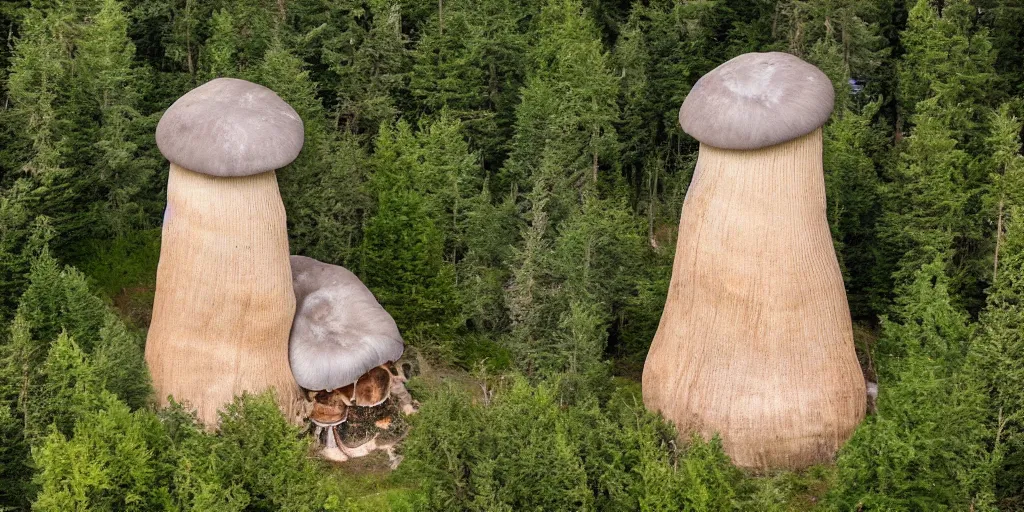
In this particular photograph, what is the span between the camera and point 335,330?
29438 millimetres

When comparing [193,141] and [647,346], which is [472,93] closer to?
[647,346]

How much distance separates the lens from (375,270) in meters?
32.9

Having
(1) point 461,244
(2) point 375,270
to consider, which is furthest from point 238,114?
(1) point 461,244

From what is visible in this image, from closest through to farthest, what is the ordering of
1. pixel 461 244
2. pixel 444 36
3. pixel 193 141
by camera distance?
pixel 193 141 → pixel 461 244 → pixel 444 36

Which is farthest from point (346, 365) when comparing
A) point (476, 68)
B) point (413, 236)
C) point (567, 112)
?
point (476, 68)

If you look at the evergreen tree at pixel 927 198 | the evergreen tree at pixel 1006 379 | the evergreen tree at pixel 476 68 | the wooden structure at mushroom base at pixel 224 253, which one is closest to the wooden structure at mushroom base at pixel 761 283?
the evergreen tree at pixel 1006 379

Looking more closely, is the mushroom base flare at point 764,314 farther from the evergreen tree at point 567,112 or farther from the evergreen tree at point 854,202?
the evergreen tree at point 567,112

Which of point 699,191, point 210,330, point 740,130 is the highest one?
point 740,130

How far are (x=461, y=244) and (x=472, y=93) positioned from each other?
5.32 m

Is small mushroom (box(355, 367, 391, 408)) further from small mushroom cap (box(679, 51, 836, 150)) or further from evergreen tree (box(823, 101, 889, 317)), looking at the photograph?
evergreen tree (box(823, 101, 889, 317))

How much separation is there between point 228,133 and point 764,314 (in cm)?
1182

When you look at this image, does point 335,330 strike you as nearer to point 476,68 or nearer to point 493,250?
point 493,250

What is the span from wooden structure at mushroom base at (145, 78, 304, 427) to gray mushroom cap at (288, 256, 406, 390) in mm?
578

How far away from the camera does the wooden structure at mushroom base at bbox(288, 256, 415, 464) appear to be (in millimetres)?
28797
